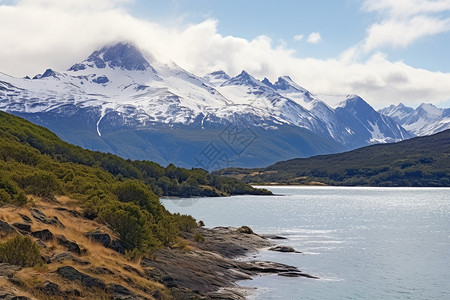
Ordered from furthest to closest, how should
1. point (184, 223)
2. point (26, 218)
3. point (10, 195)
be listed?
point (184, 223), point (10, 195), point (26, 218)

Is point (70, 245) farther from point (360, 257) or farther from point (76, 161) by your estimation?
point (76, 161)

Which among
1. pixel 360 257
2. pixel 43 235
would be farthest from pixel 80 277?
pixel 360 257

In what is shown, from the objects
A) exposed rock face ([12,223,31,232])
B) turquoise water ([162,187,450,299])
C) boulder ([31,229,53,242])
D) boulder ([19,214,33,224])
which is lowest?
turquoise water ([162,187,450,299])

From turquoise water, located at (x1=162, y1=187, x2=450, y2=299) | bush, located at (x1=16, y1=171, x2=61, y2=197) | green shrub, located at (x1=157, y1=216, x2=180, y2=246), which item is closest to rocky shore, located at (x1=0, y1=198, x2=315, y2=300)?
green shrub, located at (x1=157, y1=216, x2=180, y2=246)

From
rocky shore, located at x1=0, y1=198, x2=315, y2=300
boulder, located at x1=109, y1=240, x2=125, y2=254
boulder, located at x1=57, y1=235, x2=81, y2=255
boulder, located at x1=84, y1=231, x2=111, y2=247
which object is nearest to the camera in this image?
rocky shore, located at x1=0, y1=198, x2=315, y2=300

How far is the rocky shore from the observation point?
25828 millimetres

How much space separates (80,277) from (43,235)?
5.25m

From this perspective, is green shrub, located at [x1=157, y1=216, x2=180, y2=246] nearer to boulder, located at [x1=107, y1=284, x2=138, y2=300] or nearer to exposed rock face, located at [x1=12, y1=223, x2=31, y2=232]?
exposed rock face, located at [x1=12, y1=223, x2=31, y2=232]

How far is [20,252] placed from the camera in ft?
88.3

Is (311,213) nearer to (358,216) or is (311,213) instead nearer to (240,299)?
(358,216)

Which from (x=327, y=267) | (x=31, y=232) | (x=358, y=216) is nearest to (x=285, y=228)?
(x=358, y=216)

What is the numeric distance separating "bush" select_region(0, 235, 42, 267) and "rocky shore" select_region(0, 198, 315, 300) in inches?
27.6

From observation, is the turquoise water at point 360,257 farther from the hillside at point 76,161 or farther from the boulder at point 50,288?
the hillside at point 76,161

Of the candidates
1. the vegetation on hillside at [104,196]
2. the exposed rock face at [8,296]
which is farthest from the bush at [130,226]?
the exposed rock face at [8,296]
